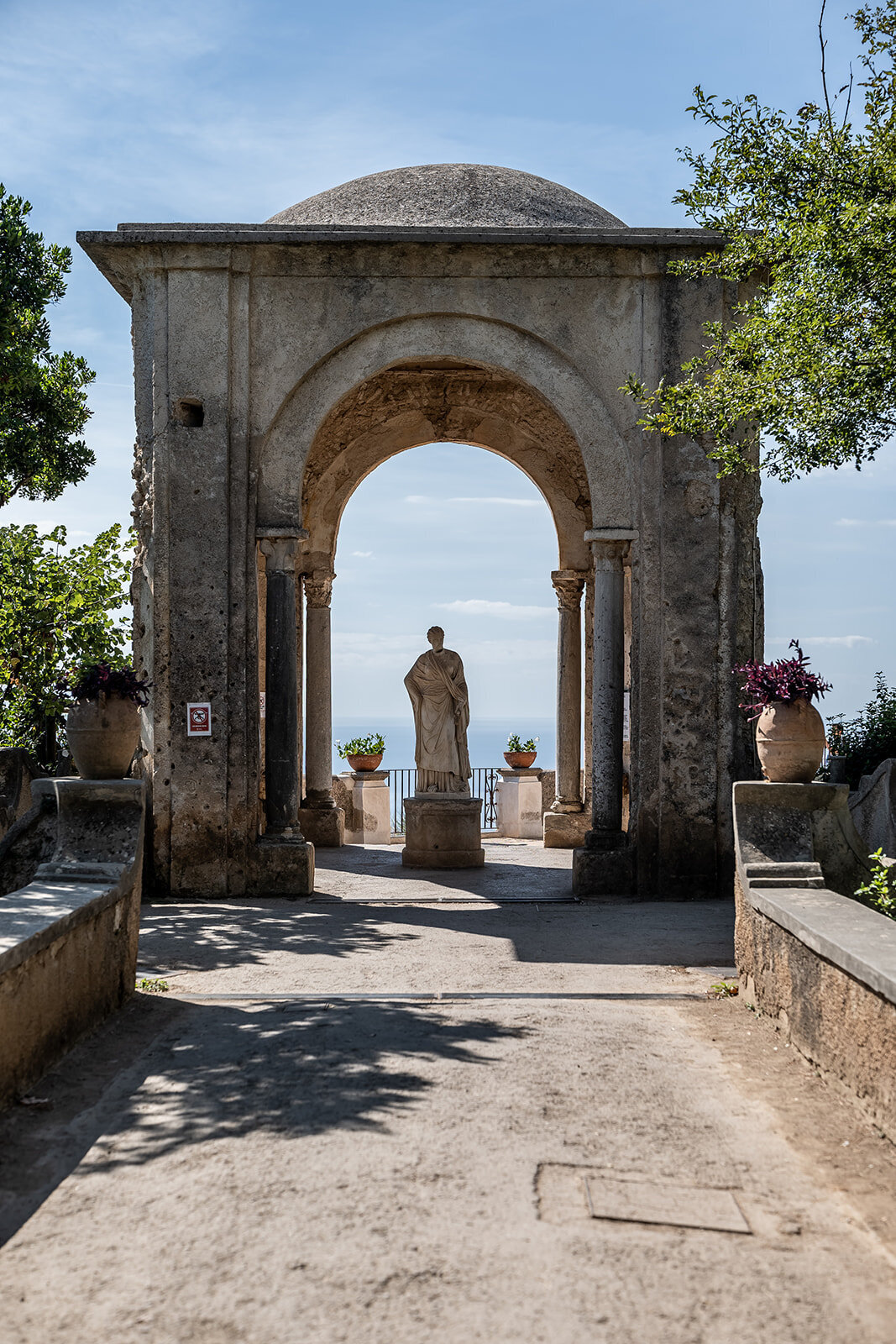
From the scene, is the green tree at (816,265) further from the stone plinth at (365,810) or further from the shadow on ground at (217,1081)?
the stone plinth at (365,810)

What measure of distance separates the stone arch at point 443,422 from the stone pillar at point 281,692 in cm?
34

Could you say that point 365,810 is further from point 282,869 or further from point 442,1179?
point 442,1179

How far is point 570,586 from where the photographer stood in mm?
15008

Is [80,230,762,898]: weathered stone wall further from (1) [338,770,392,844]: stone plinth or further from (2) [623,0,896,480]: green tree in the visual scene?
(1) [338,770,392,844]: stone plinth

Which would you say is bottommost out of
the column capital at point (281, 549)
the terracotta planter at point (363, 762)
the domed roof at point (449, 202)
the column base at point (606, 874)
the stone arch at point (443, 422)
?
the column base at point (606, 874)

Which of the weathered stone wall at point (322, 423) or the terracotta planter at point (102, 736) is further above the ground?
the weathered stone wall at point (322, 423)

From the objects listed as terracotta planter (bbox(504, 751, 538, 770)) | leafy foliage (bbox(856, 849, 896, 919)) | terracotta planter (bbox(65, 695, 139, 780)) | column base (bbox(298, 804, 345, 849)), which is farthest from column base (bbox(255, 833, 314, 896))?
terracotta planter (bbox(504, 751, 538, 770))

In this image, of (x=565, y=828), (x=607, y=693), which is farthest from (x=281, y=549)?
(x=565, y=828)

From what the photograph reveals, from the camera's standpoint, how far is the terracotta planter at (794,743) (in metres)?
6.95

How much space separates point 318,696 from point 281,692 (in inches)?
169

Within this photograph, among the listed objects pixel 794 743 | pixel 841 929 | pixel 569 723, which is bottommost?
pixel 841 929

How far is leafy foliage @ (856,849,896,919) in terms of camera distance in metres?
5.84

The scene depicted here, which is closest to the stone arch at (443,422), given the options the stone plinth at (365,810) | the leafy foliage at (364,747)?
the leafy foliage at (364,747)

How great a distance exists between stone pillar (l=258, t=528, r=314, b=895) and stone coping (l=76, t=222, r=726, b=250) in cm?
263
